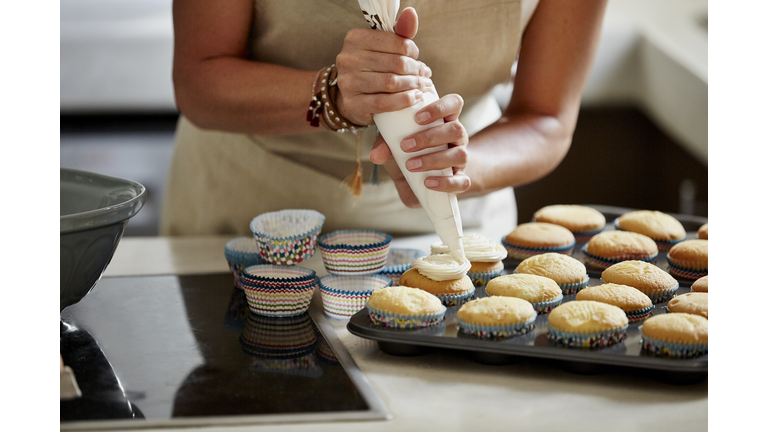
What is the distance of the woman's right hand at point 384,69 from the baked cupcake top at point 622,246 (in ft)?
1.33

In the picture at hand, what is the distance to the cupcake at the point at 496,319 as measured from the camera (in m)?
0.83

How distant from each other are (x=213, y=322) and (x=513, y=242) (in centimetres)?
52

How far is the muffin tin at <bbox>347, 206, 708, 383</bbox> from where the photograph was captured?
2.53ft

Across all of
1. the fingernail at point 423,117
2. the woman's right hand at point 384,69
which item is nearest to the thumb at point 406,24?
the woman's right hand at point 384,69

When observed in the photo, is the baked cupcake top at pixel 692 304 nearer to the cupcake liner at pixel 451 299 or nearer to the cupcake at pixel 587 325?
the cupcake at pixel 587 325

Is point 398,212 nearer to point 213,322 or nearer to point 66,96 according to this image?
point 213,322

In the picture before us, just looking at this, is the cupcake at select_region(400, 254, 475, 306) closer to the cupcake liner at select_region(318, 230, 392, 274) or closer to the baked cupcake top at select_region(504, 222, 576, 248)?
the cupcake liner at select_region(318, 230, 392, 274)

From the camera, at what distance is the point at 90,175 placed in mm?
1030

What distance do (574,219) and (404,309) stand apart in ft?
1.92

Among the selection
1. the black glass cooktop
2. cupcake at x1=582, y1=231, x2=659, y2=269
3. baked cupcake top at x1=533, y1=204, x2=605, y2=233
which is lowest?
the black glass cooktop

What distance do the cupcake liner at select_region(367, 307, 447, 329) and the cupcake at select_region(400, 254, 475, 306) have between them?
0.29 ft

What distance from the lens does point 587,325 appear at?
0.80m

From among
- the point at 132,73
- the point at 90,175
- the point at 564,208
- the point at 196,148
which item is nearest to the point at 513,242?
the point at 564,208

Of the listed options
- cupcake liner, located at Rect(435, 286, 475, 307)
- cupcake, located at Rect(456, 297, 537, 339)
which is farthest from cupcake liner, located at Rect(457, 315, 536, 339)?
cupcake liner, located at Rect(435, 286, 475, 307)
